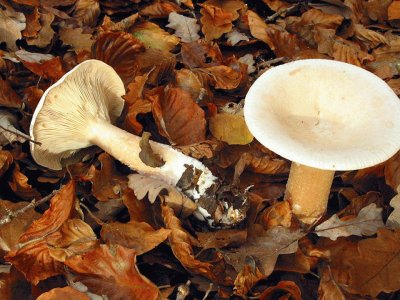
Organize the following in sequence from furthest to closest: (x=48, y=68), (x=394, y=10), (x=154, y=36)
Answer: (x=394, y=10) < (x=154, y=36) < (x=48, y=68)

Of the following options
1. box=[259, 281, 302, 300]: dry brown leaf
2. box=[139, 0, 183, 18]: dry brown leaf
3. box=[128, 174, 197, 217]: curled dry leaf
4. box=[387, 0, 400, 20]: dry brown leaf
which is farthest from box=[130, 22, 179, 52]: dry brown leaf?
box=[259, 281, 302, 300]: dry brown leaf

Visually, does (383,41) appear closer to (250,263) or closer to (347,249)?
(347,249)

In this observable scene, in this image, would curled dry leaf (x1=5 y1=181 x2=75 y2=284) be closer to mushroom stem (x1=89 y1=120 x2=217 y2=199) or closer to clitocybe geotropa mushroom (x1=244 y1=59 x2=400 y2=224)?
mushroom stem (x1=89 y1=120 x2=217 y2=199)

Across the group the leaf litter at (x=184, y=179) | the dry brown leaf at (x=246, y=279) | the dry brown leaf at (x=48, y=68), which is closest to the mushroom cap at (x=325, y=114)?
the leaf litter at (x=184, y=179)

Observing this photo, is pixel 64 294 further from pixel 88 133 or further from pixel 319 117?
pixel 319 117

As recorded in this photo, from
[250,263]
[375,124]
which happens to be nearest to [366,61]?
[375,124]

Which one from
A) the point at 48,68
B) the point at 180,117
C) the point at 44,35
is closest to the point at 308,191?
the point at 180,117
